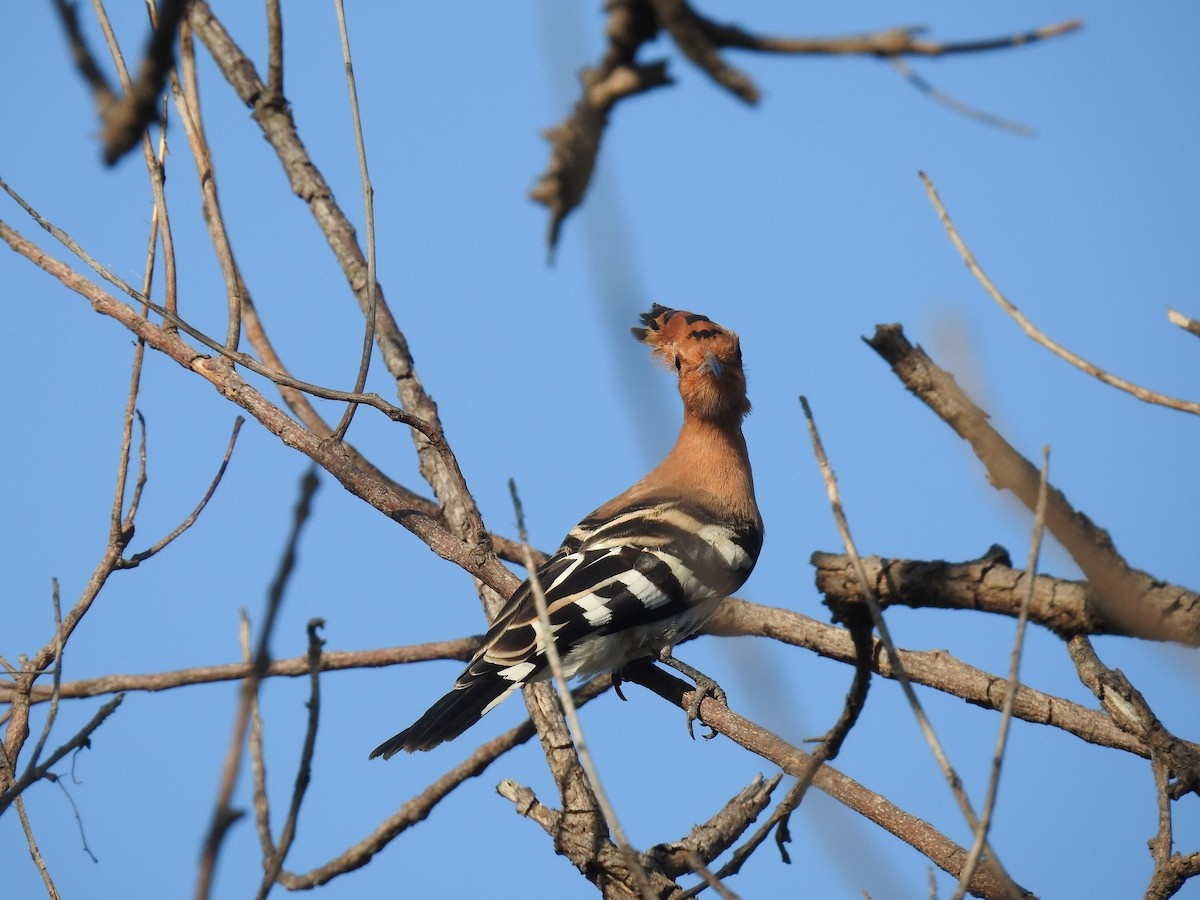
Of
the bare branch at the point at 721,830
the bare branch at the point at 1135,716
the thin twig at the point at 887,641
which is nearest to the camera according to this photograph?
the thin twig at the point at 887,641

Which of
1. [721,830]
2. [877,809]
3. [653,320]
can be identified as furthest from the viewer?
[653,320]

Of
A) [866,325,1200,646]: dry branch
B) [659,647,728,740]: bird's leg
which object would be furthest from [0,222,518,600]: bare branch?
[866,325,1200,646]: dry branch

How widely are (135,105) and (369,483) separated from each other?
1.79m

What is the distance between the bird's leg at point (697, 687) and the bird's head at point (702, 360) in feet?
2.74

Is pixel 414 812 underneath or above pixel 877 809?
above

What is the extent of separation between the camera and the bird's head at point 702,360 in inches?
137

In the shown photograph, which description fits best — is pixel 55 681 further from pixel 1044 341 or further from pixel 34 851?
pixel 1044 341

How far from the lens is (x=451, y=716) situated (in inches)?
103

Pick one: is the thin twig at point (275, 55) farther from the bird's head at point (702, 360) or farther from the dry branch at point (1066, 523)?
the dry branch at point (1066, 523)

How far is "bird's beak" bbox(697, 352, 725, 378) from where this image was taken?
344 centimetres

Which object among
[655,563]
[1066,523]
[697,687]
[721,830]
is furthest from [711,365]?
[1066,523]

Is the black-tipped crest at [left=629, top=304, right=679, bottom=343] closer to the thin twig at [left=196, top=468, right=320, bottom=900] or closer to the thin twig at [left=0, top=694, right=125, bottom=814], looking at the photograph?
the thin twig at [left=0, top=694, right=125, bottom=814]

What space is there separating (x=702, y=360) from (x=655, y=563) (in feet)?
2.41

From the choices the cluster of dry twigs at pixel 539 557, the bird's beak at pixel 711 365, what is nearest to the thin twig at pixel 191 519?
the cluster of dry twigs at pixel 539 557
